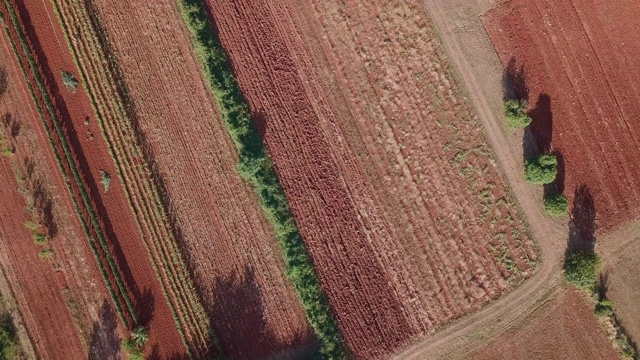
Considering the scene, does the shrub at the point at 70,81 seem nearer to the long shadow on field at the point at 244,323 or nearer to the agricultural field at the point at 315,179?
the agricultural field at the point at 315,179

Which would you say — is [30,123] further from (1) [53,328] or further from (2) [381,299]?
(2) [381,299]

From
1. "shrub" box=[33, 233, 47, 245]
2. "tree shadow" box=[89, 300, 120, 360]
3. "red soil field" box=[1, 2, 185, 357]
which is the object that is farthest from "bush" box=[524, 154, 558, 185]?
"shrub" box=[33, 233, 47, 245]

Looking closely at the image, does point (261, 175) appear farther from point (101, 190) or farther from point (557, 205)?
point (557, 205)

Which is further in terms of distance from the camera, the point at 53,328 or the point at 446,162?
the point at 53,328

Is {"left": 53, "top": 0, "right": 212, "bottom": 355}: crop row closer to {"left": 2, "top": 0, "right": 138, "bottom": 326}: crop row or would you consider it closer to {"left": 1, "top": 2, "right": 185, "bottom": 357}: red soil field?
{"left": 1, "top": 2, "right": 185, "bottom": 357}: red soil field

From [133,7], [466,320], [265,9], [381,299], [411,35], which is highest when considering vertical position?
[133,7]

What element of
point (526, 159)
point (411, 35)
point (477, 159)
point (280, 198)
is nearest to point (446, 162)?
point (477, 159)

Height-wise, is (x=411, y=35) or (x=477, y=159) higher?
(x=411, y=35)

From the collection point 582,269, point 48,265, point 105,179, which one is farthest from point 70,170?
point 582,269
